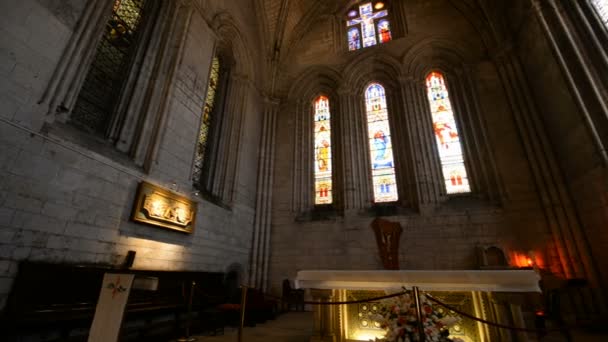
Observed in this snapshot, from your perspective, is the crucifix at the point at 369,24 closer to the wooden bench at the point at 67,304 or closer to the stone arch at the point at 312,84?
the stone arch at the point at 312,84

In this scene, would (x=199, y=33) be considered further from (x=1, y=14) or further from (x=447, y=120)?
(x=447, y=120)

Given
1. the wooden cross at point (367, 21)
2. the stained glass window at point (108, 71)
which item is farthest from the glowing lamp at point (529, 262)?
the stained glass window at point (108, 71)

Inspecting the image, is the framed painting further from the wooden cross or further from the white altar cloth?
the wooden cross

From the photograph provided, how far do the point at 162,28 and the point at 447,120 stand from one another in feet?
28.3

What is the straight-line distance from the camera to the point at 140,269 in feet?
16.0

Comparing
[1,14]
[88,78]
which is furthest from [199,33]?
[1,14]

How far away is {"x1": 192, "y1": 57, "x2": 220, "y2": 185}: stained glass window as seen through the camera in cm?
775

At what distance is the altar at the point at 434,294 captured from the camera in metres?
3.00

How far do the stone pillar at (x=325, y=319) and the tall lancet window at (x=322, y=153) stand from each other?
589 centimetres

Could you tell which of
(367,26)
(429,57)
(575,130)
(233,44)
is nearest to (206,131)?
(233,44)

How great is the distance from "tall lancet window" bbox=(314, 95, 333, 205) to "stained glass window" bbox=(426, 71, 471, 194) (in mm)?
3603

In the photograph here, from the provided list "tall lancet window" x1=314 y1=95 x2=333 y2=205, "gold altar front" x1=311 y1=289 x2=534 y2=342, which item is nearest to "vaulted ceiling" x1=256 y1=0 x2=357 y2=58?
"tall lancet window" x1=314 y1=95 x2=333 y2=205

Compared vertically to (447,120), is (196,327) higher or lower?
Answer: lower

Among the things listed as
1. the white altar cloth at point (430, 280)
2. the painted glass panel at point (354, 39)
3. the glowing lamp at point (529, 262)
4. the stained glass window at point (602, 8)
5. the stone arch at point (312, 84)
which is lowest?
the white altar cloth at point (430, 280)
